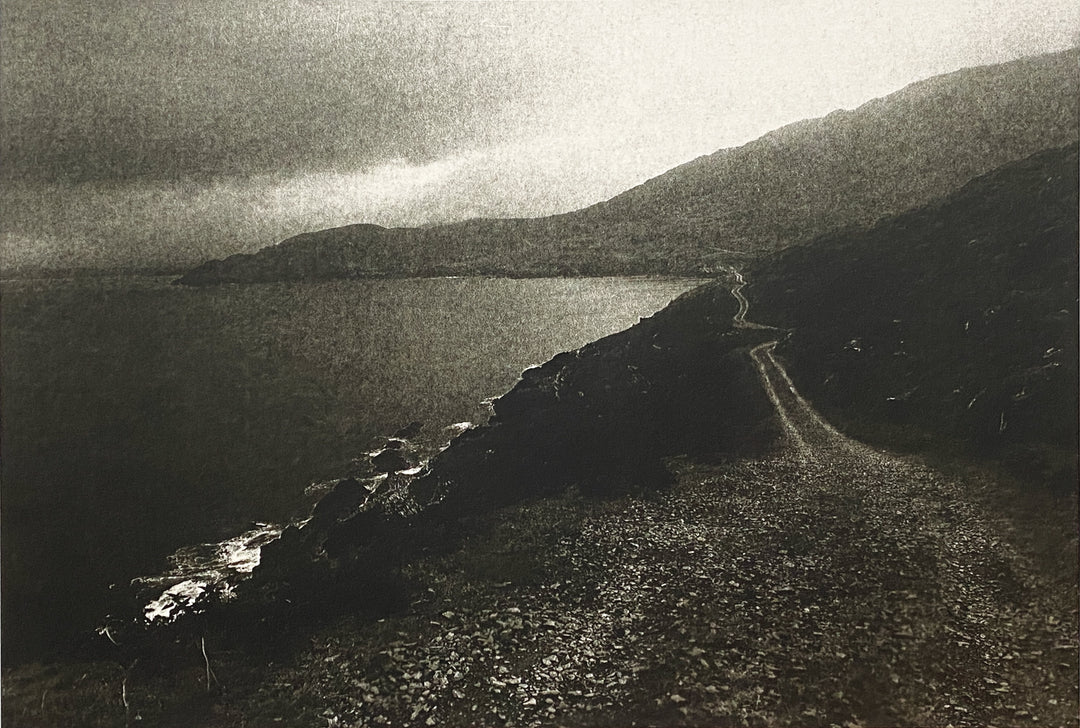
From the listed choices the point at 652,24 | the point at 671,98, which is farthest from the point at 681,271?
the point at 652,24

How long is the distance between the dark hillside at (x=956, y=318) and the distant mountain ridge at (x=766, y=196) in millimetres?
250

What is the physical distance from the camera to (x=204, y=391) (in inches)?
217

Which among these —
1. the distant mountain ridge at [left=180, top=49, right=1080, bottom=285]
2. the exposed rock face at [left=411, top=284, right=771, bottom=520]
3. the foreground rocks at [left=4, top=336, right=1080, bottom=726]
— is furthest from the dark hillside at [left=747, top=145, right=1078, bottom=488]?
the exposed rock face at [left=411, top=284, right=771, bottom=520]

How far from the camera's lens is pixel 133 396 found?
5500mm

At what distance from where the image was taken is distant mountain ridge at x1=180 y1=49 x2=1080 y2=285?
5.22 metres

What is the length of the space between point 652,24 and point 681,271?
223 cm

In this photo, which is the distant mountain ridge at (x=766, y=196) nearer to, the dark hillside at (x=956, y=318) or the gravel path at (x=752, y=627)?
the dark hillside at (x=956, y=318)

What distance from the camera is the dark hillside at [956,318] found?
16.0ft

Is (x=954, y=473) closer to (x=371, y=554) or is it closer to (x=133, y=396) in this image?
(x=371, y=554)

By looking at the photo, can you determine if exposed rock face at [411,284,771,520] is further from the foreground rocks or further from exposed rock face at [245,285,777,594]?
the foreground rocks

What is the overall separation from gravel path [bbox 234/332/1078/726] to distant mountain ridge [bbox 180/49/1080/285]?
7.41ft

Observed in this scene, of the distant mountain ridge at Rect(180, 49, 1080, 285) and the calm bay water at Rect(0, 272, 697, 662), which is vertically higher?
the distant mountain ridge at Rect(180, 49, 1080, 285)

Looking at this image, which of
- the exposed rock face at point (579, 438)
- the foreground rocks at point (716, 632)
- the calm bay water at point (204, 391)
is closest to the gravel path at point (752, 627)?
the foreground rocks at point (716, 632)

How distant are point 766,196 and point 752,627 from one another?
371 centimetres
